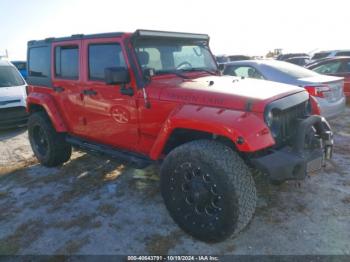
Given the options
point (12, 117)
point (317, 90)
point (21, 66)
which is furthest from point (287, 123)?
point (21, 66)

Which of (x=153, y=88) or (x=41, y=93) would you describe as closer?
(x=153, y=88)

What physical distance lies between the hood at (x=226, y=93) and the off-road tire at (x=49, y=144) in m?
2.35

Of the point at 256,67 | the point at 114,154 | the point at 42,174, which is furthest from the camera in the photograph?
the point at 256,67

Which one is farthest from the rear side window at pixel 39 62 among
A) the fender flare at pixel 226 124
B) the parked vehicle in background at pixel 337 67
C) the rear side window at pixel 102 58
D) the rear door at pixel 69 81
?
the parked vehicle in background at pixel 337 67

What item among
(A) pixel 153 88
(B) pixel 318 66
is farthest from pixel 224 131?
(B) pixel 318 66

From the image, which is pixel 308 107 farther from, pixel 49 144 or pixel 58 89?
pixel 49 144

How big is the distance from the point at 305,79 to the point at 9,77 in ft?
24.2

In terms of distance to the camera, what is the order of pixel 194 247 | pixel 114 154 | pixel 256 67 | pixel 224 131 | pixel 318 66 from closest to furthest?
pixel 224 131, pixel 194 247, pixel 114 154, pixel 256 67, pixel 318 66

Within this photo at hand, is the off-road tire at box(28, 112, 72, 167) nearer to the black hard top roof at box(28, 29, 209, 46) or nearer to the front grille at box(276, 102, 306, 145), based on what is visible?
the black hard top roof at box(28, 29, 209, 46)

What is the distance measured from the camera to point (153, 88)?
3.57 meters

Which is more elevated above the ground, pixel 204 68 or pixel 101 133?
pixel 204 68

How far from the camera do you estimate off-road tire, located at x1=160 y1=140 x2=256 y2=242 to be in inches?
113

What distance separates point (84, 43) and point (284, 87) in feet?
8.47

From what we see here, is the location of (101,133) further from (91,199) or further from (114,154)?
(91,199)
